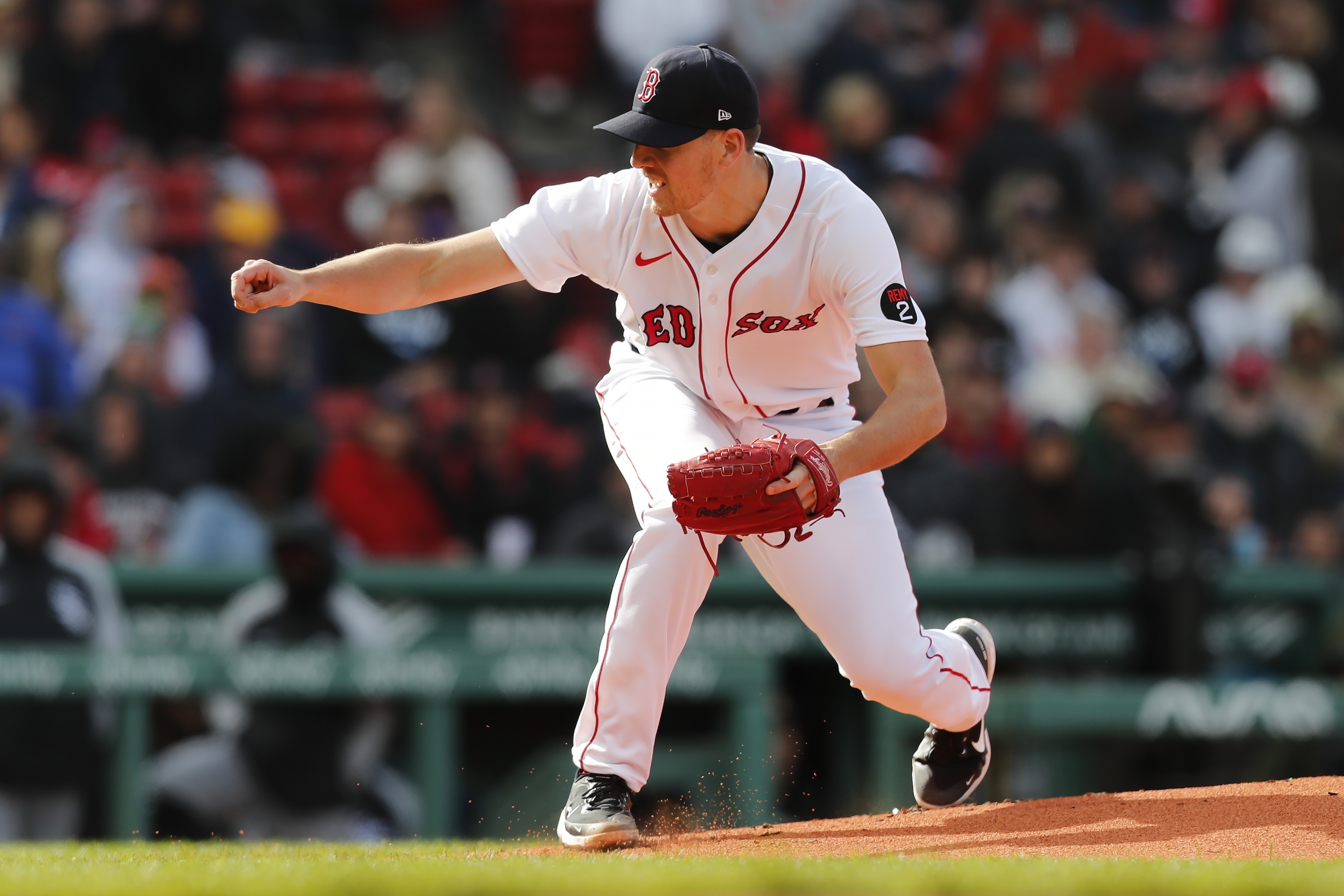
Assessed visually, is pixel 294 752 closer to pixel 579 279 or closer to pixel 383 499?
pixel 383 499

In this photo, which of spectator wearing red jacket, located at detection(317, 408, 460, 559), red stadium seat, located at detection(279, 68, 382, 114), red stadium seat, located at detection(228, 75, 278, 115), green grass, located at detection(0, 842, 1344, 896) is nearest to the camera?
green grass, located at detection(0, 842, 1344, 896)

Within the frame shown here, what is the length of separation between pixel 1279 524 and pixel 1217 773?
211 centimetres

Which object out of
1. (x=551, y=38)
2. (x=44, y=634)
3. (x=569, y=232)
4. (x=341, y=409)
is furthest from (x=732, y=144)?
(x=551, y=38)

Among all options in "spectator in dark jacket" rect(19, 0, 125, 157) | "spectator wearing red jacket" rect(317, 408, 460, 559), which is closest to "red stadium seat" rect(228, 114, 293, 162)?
"spectator in dark jacket" rect(19, 0, 125, 157)

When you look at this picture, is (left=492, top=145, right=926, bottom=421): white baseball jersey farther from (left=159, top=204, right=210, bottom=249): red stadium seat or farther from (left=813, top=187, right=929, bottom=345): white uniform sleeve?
(left=159, top=204, right=210, bottom=249): red stadium seat

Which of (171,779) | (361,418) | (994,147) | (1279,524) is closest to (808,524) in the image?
(171,779)

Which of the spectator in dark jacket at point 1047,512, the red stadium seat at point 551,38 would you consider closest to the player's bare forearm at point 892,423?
the spectator in dark jacket at point 1047,512

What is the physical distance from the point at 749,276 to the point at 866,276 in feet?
1.00

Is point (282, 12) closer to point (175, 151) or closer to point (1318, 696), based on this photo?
point (175, 151)

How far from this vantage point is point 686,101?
4.07m

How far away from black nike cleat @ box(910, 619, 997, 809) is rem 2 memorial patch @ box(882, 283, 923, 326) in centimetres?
113

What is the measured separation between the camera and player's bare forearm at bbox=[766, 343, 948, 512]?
3.97 meters

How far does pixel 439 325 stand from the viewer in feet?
30.8

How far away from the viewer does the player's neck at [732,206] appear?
4.27 meters
